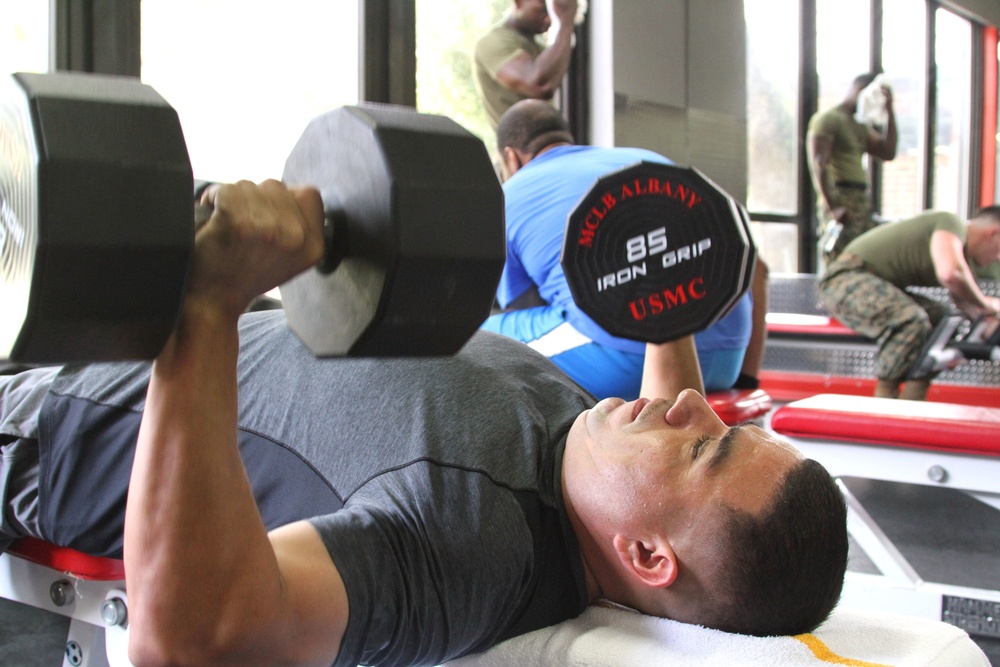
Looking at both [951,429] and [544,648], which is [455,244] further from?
[951,429]

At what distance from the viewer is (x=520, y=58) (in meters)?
3.54

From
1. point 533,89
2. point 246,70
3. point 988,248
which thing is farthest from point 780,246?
point 246,70

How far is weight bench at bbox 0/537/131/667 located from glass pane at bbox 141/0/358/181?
3.71ft

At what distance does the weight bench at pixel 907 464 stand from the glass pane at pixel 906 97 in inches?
219

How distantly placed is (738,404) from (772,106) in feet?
15.3

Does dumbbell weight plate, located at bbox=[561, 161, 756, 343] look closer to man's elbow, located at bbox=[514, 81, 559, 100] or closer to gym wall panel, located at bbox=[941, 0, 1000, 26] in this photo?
man's elbow, located at bbox=[514, 81, 559, 100]

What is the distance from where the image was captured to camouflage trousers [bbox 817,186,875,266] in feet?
16.8

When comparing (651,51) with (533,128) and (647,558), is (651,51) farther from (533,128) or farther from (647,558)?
(647,558)

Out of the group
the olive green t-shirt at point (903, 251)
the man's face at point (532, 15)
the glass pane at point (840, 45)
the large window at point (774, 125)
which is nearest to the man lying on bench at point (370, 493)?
the man's face at point (532, 15)

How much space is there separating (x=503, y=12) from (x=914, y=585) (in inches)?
108

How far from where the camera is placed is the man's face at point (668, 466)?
1.09 metres

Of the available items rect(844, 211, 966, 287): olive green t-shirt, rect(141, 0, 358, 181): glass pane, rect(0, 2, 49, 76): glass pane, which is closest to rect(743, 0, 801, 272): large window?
Result: rect(844, 211, 966, 287): olive green t-shirt

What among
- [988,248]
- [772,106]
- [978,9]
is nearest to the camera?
[988,248]

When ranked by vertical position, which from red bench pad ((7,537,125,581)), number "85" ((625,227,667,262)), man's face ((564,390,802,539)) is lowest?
red bench pad ((7,537,125,581))
